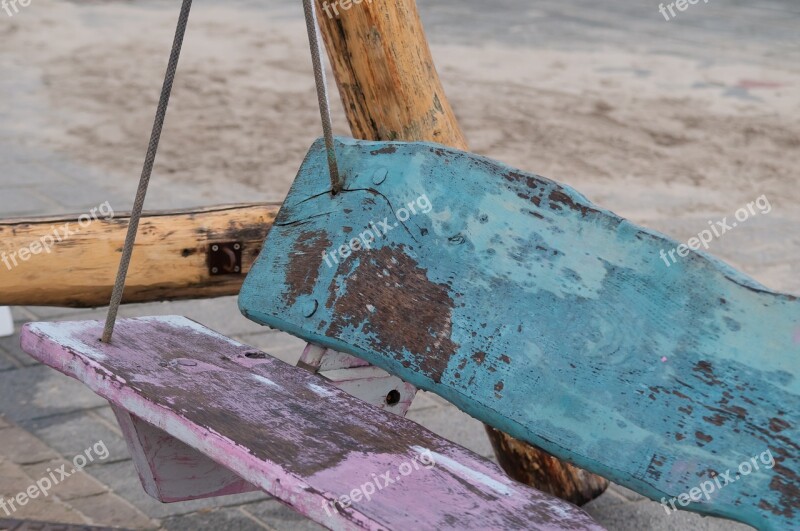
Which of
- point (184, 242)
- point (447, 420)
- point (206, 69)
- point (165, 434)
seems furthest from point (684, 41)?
point (165, 434)

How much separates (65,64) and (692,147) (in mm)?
3993

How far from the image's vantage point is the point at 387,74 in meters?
2.53

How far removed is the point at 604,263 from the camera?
6.24 feet

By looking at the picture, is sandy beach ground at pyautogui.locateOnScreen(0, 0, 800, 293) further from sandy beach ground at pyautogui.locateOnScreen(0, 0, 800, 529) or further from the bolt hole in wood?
the bolt hole in wood

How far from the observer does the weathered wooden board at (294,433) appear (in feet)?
5.22

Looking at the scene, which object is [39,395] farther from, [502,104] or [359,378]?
[502,104]

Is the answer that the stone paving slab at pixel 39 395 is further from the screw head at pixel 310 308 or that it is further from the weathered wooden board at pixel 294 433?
the screw head at pixel 310 308

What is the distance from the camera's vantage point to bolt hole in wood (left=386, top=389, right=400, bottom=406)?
89.0 inches

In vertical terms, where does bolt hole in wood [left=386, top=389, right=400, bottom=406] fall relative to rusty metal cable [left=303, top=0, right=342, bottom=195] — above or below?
below

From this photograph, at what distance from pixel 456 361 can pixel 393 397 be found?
0.35 m

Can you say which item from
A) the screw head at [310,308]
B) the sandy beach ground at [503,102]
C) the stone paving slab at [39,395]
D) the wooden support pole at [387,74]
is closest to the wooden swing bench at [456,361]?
the screw head at [310,308]

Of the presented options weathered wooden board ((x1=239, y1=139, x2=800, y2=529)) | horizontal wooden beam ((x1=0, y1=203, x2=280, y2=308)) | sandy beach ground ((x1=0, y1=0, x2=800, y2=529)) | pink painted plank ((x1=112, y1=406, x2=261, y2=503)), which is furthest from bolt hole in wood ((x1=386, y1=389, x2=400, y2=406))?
sandy beach ground ((x1=0, y1=0, x2=800, y2=529))

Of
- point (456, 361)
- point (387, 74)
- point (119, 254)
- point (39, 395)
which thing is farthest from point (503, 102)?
point (456, 361)

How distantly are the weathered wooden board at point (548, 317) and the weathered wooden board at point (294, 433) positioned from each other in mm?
124
